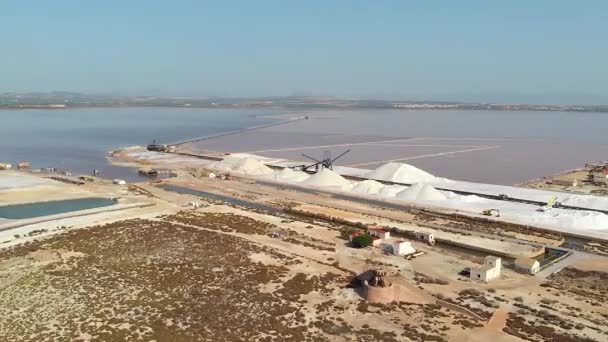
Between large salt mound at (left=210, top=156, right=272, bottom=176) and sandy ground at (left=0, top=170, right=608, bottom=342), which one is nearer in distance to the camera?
sandy ground at (left=0, top=170, right=608, bottom=342)

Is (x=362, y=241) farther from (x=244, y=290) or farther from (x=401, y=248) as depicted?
(x=244, y=290)

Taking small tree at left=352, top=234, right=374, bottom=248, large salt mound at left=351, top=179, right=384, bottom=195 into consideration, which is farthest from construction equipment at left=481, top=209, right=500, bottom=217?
small tree at left=352, top=234, right=374, bottom=248

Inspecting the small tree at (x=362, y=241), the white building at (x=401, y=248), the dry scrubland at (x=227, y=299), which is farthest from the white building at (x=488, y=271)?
the small tree at (x=362, y=241)

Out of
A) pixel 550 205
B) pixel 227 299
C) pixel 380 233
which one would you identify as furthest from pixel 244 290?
pixel 550 205

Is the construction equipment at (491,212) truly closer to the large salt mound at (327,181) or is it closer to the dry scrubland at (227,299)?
the dry scrubland at (227,299)

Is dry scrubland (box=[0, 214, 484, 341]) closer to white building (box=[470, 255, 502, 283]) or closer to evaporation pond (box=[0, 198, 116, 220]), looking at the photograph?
white building (box=[470, 255, 502, 283])

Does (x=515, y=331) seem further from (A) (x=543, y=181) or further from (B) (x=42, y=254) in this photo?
(A) (x=543, y=181)

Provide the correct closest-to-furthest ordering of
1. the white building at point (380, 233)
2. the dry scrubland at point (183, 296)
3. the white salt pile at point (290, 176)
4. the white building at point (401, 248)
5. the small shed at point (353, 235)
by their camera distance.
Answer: the dry scrubland at point (183, 296), the white building at point (401, 248), the small shed at point (353, 235), the white building at point (380, 233), the white salt pile at point (290, 176)
